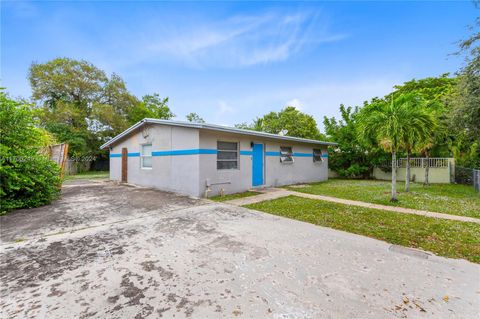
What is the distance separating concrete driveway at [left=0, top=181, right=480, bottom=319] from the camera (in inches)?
75.3

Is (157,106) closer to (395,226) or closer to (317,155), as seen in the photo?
(317,155)

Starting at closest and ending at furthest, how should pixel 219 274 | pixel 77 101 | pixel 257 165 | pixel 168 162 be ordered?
pixel 219 274
pixel 168 162
pixel 257 165
pixel 77 101

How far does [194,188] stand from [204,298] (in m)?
5.73

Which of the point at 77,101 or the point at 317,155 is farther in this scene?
the point at 77,101

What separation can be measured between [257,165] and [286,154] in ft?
7.79

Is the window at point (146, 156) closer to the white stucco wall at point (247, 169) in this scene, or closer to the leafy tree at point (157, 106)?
the white stucco wall at point (247, 169)

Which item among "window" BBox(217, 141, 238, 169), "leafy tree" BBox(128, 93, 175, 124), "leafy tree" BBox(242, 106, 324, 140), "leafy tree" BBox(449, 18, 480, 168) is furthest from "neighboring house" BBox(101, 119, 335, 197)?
"leafy tree" BBox(128, 93, 175, 124)

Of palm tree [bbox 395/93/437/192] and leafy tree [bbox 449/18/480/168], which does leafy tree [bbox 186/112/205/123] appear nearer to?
palm tree [bbox 395/93/437/192]

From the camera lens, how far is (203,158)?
757 centimetres

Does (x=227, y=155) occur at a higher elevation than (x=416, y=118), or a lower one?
lower

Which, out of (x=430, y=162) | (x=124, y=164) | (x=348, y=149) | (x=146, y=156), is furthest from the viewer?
(x=348, y=149)

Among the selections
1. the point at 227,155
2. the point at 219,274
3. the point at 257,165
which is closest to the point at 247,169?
the point at 257,165

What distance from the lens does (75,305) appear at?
1.93 metres

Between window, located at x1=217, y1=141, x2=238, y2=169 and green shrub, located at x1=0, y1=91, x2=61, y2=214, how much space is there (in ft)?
17.2
